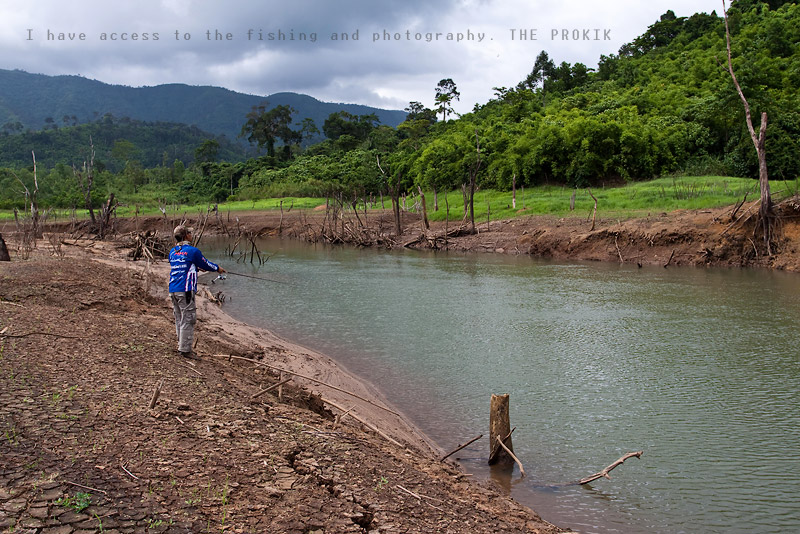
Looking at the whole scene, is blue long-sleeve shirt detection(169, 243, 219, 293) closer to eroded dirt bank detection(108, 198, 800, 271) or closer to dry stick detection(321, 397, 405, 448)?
dry stick detection(321, 397, 405, 448)

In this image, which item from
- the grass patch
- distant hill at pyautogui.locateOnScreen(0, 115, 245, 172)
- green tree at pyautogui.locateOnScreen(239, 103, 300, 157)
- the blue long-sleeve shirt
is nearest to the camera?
the blue long-sleeve shirt

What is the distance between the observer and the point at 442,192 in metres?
50.1

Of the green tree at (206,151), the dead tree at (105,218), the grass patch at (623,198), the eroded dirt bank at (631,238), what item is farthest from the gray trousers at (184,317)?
the green tree at (206,151)

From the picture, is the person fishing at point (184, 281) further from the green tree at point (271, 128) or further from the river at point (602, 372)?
the green tree at point (271, 128)

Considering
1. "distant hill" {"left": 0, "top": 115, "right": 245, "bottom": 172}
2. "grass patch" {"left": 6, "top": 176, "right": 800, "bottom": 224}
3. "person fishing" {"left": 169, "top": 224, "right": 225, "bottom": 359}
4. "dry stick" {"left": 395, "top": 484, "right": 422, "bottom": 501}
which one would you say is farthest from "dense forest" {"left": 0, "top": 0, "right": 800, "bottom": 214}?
"dry stick" {"left": 395, "top": 484, "right": 422, "bottom": 501}

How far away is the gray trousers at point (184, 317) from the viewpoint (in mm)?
8602

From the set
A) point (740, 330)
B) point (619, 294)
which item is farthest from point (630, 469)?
point (619, 294)

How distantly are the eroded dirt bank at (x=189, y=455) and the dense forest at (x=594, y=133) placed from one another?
29266mm

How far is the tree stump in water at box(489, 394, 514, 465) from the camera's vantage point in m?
6.70

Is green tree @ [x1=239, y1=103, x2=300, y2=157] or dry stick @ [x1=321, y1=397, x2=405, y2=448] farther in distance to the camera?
green tree @ [x1=239, y1=103, x2=300, y2=157]

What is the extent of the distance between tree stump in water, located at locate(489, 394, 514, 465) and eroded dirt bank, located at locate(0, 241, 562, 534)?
0.57 meters

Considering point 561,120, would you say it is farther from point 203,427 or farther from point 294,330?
point 203,427

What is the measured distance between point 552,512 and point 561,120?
43023 millimetres

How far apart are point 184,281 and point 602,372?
706cm
